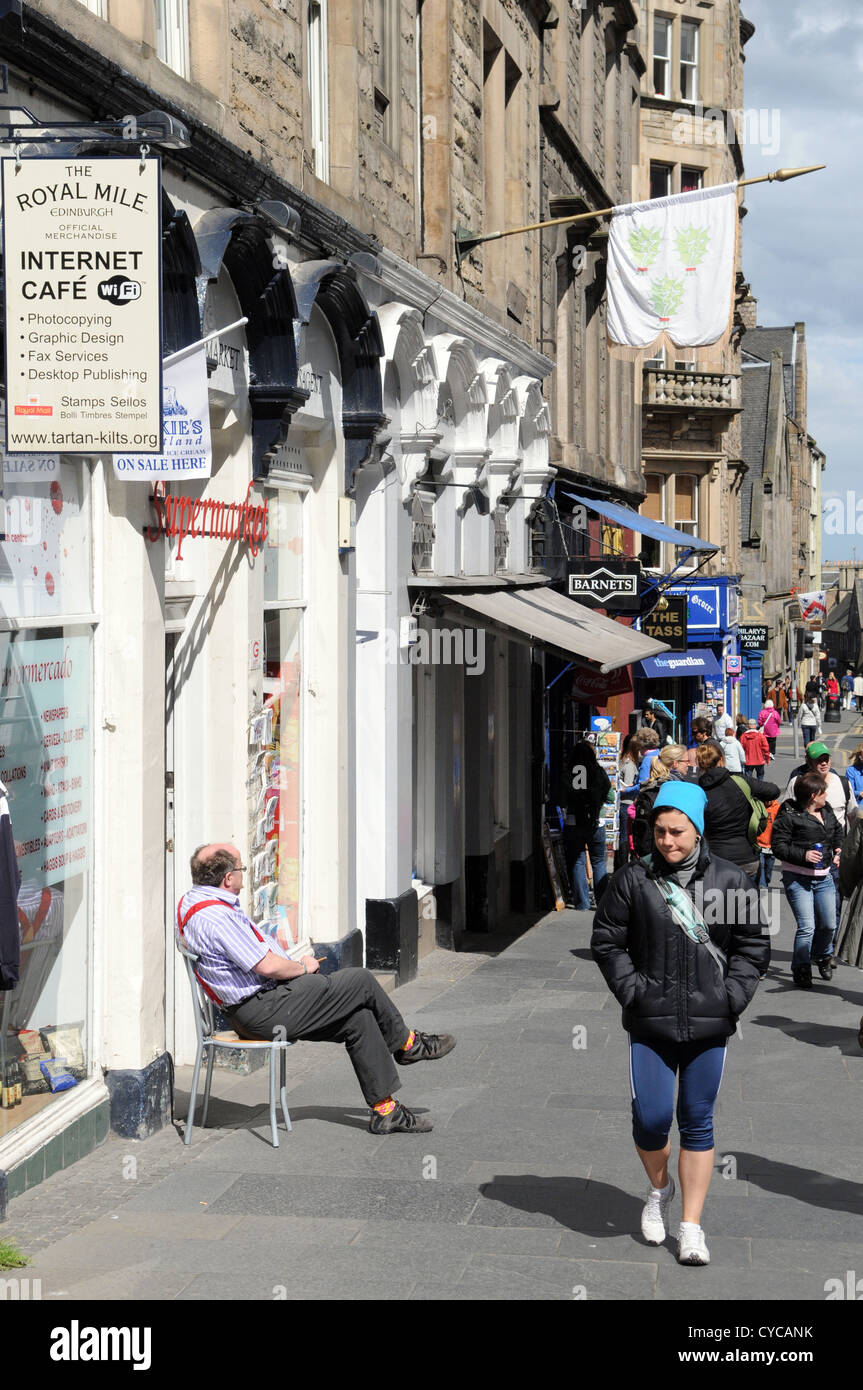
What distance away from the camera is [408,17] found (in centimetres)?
1431

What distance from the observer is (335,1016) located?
319 inches

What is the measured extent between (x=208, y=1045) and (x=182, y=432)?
2.90 m

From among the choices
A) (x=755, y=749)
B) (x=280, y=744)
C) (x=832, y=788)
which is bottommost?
(x=755, y=749)

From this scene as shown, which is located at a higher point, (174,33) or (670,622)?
(174,33)

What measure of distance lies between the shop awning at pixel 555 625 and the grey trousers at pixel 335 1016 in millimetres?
5716

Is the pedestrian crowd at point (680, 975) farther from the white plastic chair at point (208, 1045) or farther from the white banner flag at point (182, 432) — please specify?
the white banner flag at point (182, 432)

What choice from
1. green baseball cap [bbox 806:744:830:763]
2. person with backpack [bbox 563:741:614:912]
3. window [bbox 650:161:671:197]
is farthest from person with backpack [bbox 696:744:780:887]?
window [bbox 650:161:671:197]

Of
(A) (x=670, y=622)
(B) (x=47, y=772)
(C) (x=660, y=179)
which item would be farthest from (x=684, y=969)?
(C) (x=660, y=179)

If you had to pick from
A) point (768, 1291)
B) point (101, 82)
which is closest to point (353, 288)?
point (101, 82)

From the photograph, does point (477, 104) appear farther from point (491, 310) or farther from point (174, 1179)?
point (174, 1179)

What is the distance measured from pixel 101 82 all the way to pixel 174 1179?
4.82 metres

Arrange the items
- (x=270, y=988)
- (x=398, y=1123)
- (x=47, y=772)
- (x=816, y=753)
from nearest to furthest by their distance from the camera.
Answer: (x=47, y=772)
(x=270, y=988)
(x=398, y=1123)
(x=816, y=753)

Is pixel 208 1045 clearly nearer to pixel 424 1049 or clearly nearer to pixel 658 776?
pixel 424 1049

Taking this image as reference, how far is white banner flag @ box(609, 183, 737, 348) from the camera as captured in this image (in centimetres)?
1692
